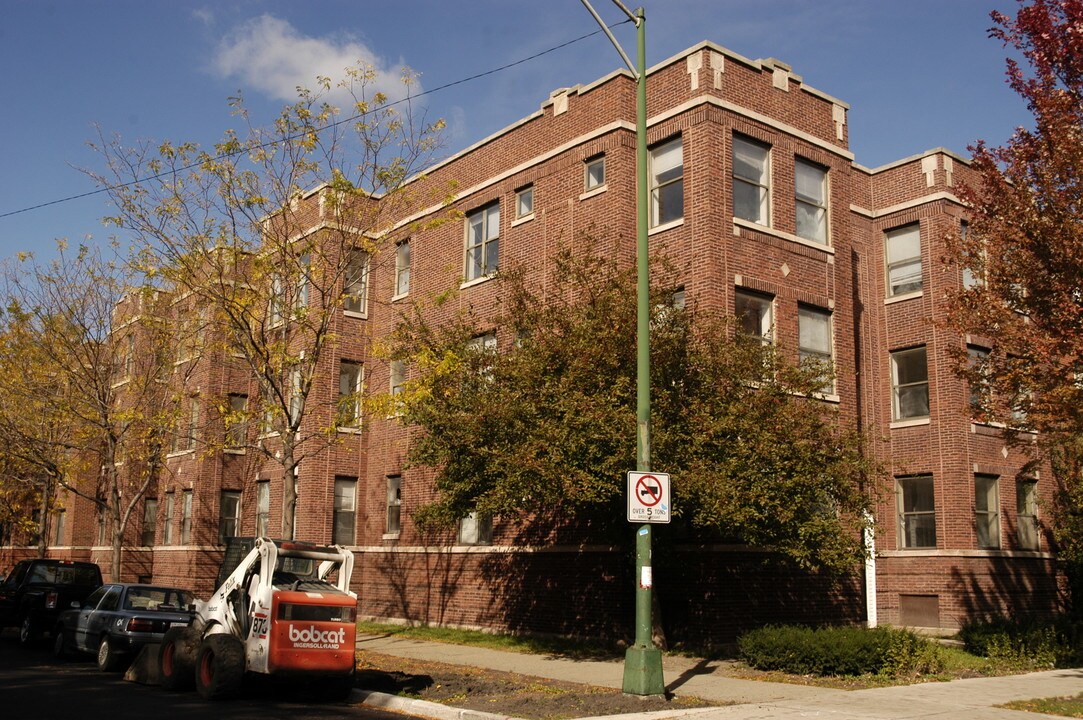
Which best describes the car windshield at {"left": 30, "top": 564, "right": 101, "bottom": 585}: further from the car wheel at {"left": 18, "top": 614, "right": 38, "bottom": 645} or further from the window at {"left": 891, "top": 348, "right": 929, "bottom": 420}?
the window at {"left": 891, "top": 348, "right": 929, "bottom": 420}

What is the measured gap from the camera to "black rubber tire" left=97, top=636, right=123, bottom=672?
56.2ft

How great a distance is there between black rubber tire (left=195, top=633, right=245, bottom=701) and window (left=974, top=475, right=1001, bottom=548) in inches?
785

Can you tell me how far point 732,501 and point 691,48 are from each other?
38.9 feet

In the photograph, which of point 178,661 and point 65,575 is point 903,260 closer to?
point 178,661

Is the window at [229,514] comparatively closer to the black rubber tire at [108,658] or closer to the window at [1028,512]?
the black rubber tire at [108,658]

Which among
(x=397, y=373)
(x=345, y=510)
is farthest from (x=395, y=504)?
(x=397, y=373)

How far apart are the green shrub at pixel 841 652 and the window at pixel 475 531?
375 inches

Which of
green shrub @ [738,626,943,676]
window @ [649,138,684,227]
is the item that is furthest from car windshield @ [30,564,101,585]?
window @ [649,138,684,227]

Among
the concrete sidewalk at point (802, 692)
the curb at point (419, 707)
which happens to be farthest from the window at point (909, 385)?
the curb at point (419, 707)

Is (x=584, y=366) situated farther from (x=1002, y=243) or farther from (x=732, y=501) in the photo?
(x=1002, y=243)

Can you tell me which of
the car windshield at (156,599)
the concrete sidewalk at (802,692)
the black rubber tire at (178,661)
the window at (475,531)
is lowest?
the concrete sidewalk at (802,692)

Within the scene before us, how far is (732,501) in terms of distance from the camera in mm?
15406

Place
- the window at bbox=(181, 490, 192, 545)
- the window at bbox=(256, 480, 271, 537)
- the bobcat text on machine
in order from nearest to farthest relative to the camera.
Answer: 1. the bobcat text on machine
2. the window at bbox=(256, 480, 271, 537)
3. the window at bbox=(181, 490, 192, 545)

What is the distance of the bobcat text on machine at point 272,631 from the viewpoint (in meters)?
13.2
